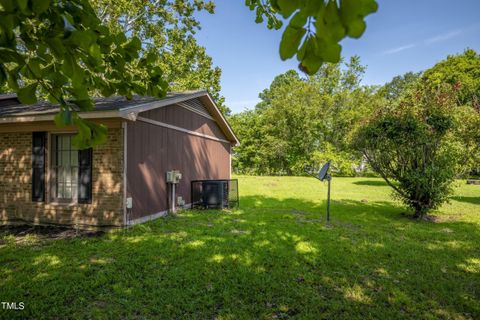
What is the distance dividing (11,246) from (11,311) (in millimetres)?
3011

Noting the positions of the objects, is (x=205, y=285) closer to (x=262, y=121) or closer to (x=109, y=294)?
(x=109, y=294)

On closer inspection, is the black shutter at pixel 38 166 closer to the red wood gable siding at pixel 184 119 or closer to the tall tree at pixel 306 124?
the red wood gable siding at pixel 184 119

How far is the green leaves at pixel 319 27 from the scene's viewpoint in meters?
0.83

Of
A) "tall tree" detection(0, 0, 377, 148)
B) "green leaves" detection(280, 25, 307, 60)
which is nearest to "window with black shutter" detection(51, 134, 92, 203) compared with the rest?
"tall tree" detection(0, 0, 377, 148)

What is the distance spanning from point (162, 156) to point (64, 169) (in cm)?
247

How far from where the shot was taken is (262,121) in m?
30.5

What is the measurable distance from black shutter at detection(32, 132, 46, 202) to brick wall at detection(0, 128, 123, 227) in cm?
16

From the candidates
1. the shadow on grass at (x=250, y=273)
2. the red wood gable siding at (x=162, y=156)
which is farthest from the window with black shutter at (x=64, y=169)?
Answer: the shadow on grass at (x=250, y=273)

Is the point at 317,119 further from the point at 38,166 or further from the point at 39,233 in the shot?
the point at 39,233

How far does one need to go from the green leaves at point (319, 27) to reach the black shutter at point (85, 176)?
6.91 metres

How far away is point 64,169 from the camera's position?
7.20m

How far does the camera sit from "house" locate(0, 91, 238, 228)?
6688 mm

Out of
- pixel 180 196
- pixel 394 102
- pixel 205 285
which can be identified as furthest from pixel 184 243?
pixel 394 102

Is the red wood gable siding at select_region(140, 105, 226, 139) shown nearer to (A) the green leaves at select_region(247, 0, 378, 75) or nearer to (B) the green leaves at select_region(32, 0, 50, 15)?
(B) the green leaves at select_region(32, 0, 50, 15)
